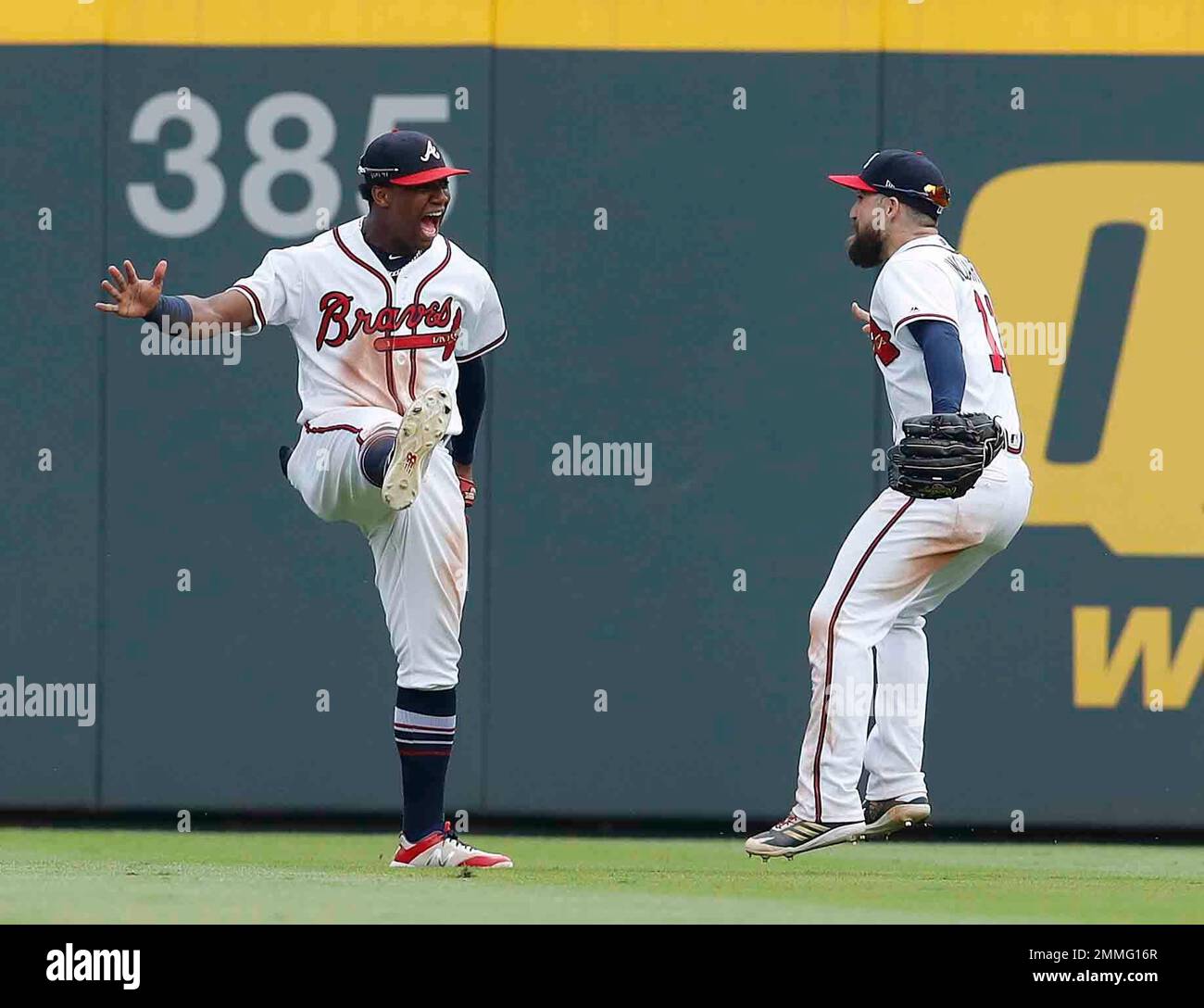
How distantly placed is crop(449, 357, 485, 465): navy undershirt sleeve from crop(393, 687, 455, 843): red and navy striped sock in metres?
0.69

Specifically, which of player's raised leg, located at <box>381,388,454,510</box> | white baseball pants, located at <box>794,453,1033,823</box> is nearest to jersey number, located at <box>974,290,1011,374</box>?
white baseball pants, located at <box>794,453,1033,823</box>

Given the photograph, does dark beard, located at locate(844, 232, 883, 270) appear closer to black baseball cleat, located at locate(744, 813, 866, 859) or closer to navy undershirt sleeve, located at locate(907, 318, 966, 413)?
navy undershirt sleeve, located at locate(907, 318, 966, 413)

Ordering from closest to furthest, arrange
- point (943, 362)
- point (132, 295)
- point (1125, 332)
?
point (132, 295) → point (943, 362) → point (1125, 332)

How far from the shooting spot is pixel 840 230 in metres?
6.93

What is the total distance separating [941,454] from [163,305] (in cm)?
191

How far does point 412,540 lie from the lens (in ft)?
18.2

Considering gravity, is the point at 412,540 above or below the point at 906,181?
below

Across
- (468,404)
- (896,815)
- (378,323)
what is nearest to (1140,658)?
(896,815)

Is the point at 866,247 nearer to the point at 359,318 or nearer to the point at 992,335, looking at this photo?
the point at 992,335

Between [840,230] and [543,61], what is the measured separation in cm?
109

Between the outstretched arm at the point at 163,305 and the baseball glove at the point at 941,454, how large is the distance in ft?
5.55

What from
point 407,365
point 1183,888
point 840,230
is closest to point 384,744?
point 407,365

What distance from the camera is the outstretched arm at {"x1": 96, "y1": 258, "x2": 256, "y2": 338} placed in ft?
17.0

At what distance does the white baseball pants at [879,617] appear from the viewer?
18.0ft
